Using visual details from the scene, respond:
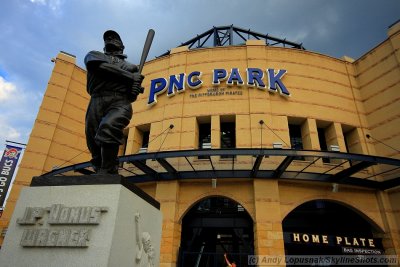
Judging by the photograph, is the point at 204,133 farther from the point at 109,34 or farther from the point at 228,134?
the point at 109,34

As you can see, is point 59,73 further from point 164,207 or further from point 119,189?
point 119,189

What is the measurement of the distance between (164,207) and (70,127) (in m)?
9.71

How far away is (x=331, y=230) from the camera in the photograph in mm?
14742

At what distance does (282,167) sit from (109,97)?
960 cm

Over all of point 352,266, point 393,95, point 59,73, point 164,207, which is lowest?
A: point 352,266

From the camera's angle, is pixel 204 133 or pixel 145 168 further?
pixel 204 133

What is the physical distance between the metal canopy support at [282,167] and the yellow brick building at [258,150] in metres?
0.07

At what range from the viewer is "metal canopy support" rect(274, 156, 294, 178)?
11.7m

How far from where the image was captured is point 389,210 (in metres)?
13.5

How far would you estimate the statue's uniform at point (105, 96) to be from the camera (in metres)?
4.47

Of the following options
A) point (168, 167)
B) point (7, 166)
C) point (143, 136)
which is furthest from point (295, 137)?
point (7, 166)

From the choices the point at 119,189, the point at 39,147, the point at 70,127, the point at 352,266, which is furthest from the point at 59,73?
the point at 352,266

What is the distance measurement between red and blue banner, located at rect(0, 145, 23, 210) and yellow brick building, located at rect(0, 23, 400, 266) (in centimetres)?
48

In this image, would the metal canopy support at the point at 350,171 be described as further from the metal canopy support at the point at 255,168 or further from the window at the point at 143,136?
the window at the point at 143,136
